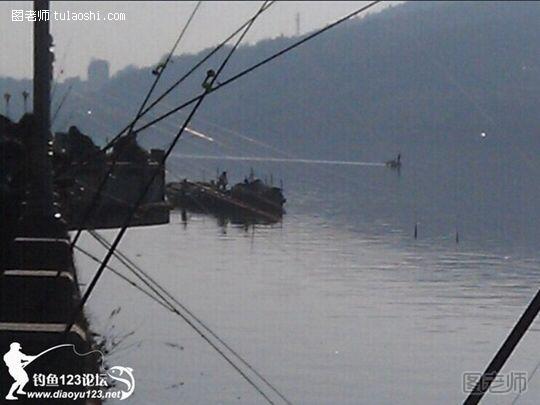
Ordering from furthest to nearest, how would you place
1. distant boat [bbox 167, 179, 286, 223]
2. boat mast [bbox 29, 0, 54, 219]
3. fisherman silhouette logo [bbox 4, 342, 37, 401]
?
distant boat [bbox 167, 179, 286, 223] → boat mast [bbox 29, 0, 54, 219] → fisherman silhouette logo [bbox 4, 342, 37, 401]

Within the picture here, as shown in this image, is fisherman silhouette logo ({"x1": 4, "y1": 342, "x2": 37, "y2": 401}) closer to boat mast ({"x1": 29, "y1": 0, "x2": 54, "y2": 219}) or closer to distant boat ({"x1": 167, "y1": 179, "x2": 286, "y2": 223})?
boat mast ({"x1": 29, "y1": 0, "x2": 54, "y2": 219})

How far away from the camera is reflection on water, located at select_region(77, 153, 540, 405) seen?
67.7 ft

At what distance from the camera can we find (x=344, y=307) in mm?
31812

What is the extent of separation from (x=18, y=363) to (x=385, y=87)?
35081 millimetres

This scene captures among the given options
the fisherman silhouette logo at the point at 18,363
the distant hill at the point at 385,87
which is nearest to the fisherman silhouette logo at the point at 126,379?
the distant hill at the point at 385,87

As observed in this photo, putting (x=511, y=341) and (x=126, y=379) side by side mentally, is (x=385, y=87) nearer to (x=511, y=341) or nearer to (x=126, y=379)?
(x=126, y=379)

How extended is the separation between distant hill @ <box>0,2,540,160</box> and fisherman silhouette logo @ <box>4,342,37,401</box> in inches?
135

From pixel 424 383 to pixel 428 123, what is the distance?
6514 mm

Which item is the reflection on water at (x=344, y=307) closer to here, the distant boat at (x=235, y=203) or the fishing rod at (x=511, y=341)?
the fishing rod at (x=511, y=341)

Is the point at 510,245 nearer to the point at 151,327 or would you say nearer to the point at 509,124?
the point at 151,327

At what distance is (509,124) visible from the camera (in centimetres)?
1236

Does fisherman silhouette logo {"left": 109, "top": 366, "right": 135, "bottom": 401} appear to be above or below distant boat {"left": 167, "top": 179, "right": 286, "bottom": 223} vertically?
above

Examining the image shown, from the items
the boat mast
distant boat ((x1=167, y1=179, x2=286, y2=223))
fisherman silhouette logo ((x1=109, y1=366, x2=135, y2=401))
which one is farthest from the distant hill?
distant boat ((x1=167, y1=179, x2=286, y2=223))

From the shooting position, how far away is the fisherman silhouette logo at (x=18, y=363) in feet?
15.8
